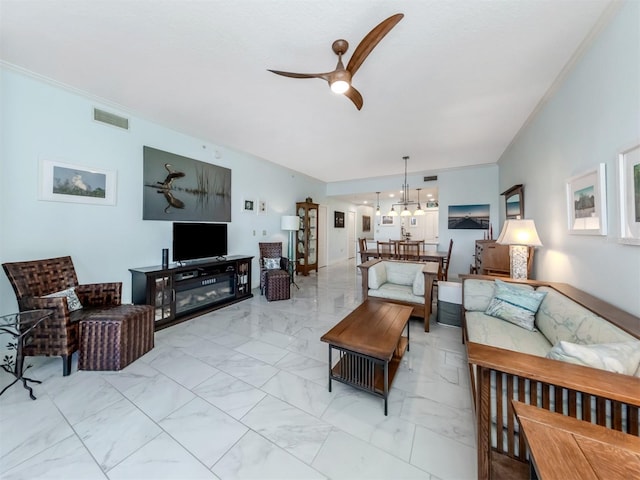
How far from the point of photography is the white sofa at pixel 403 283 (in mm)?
2981

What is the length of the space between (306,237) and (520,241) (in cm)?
445

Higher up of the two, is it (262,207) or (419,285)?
(262,207)

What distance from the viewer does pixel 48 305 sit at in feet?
6.45

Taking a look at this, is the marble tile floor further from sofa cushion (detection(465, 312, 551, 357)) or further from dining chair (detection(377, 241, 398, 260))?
dining chair (detection(377, 241, 398, 260))

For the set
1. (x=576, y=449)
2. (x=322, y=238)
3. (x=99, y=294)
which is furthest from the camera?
(x=322, y=238)

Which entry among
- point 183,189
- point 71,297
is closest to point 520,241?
point 183,189

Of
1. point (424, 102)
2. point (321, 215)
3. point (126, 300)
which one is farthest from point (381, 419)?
point (321, 215)

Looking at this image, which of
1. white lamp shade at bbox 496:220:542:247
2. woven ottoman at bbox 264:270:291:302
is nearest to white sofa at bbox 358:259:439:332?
white lamp shade at bbox 496:220:542:247

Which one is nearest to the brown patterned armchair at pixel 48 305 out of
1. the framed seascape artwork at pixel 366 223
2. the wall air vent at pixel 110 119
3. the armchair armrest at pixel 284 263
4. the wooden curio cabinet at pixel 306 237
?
the wall air vent at pixel 110 119

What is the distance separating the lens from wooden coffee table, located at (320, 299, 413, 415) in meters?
1.69

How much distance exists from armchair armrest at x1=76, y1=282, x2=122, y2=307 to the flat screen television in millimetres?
889

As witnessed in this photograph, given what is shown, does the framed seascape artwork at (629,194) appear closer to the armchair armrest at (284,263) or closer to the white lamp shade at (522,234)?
the white lamp shade at (522,234)

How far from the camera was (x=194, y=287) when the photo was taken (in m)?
3.43

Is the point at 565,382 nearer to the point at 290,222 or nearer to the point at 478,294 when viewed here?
the point at 478,294
